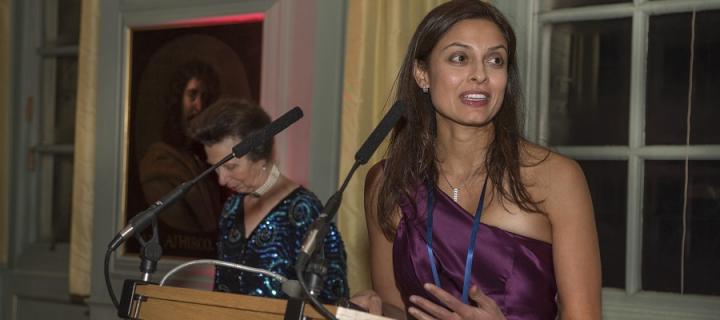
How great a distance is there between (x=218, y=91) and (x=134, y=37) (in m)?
0.59

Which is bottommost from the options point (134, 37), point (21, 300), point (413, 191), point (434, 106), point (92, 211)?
point (21, 300)

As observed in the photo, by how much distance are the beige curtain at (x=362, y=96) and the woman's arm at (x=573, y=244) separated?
144cm

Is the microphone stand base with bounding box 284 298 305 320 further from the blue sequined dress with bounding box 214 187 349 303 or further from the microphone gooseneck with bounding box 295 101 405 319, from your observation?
the blue sequined dress with bounding box 214 187 349 303

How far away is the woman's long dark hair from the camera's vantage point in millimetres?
2299

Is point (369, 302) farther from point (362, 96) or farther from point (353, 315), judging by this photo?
point (362, 96)

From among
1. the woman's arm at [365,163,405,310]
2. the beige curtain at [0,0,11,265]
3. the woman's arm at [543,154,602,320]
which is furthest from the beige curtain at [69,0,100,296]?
the woman's arm at [543,154,602,320]

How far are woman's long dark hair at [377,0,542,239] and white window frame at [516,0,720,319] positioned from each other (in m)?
1.07

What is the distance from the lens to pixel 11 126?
519 cm

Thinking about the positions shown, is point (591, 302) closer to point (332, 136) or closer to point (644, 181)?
point (644, 181)

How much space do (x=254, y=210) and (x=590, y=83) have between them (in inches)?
47.0

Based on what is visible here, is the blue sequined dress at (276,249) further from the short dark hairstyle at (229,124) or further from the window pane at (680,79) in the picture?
the window pane at (680,79)

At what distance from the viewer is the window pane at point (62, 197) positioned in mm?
5223

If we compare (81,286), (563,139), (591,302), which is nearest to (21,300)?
(81,286)

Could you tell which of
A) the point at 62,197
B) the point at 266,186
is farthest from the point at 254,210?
the point at 62,197
